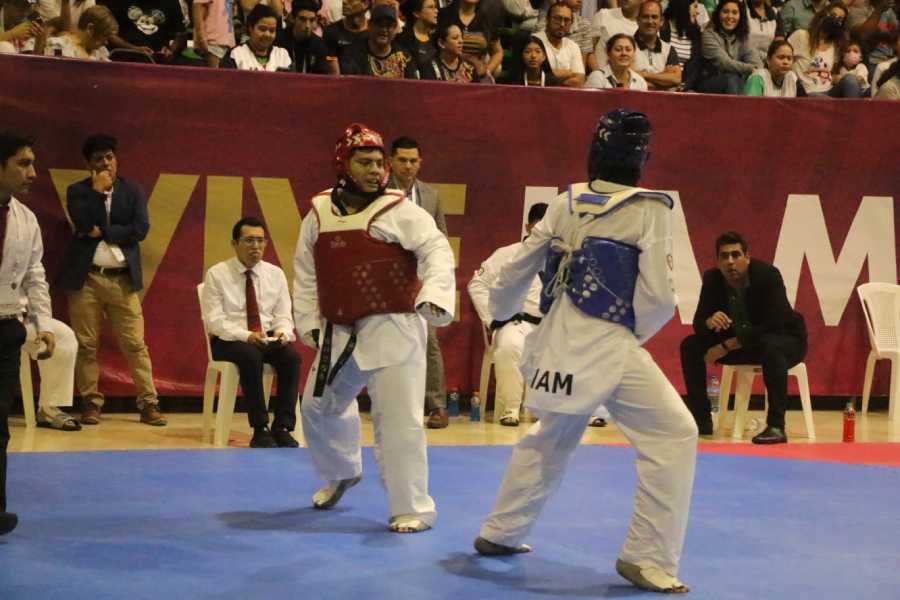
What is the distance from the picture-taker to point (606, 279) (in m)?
5.05

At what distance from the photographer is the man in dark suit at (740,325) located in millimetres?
9398

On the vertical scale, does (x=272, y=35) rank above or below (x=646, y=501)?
above

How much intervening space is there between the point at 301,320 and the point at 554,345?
1.45 m

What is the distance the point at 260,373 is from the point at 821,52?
6.60m

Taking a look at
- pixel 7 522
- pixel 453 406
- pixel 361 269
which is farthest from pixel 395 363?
pixel 453 406

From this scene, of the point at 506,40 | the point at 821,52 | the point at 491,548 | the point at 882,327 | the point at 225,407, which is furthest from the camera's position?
the point at 821,52

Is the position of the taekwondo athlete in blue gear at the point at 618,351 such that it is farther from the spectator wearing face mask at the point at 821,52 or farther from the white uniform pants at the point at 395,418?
the spectator wearing face mask at the point at 821,52

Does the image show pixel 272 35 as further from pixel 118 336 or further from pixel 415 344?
pixel 415 344

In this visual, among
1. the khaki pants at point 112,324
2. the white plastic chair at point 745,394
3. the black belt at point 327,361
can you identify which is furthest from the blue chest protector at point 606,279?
the khaki pants at point 112,324

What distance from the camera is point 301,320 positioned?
20.1ft

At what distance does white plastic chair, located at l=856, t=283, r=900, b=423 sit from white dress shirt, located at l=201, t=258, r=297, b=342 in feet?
15.3

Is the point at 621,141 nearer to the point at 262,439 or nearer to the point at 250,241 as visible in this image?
the point at 262,439

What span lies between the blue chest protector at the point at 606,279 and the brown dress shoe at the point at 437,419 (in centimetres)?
454

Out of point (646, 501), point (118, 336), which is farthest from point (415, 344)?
point (118, 336)
